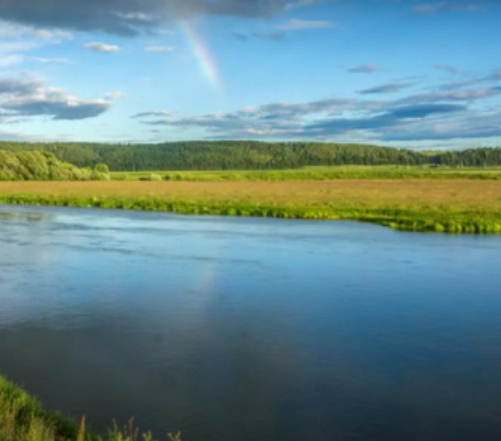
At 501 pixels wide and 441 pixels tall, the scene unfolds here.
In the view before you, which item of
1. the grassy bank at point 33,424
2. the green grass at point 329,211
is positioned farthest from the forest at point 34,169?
the grassy bank at point 33,424

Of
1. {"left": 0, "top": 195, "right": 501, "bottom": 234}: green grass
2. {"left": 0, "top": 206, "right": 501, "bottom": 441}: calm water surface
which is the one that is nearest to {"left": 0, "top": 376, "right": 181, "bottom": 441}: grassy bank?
{"left": 0, "top": 206, "right": 501, "bottom": 441}: calm water surface

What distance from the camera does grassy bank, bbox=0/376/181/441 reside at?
24.0 feet

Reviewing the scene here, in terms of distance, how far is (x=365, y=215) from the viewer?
4531 centimetres

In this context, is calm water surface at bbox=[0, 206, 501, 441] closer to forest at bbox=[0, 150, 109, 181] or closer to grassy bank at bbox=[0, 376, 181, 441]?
grassy bank at bbox=[0, 376, 181, 441]

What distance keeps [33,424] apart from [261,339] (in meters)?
6.75

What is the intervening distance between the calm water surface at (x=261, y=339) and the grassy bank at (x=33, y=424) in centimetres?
67

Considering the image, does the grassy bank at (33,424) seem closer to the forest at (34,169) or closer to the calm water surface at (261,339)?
the calm water surface at (261,339)

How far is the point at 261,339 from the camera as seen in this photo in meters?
13.7

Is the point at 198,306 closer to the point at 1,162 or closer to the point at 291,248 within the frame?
the point at 291,248

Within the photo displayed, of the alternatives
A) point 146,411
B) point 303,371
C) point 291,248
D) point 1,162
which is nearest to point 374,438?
point 303,371

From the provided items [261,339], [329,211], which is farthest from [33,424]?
[329,211]

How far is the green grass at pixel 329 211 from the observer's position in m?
37.7

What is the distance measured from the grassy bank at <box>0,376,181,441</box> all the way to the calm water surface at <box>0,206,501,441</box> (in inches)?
26.3

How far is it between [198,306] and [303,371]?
5.81 metres
